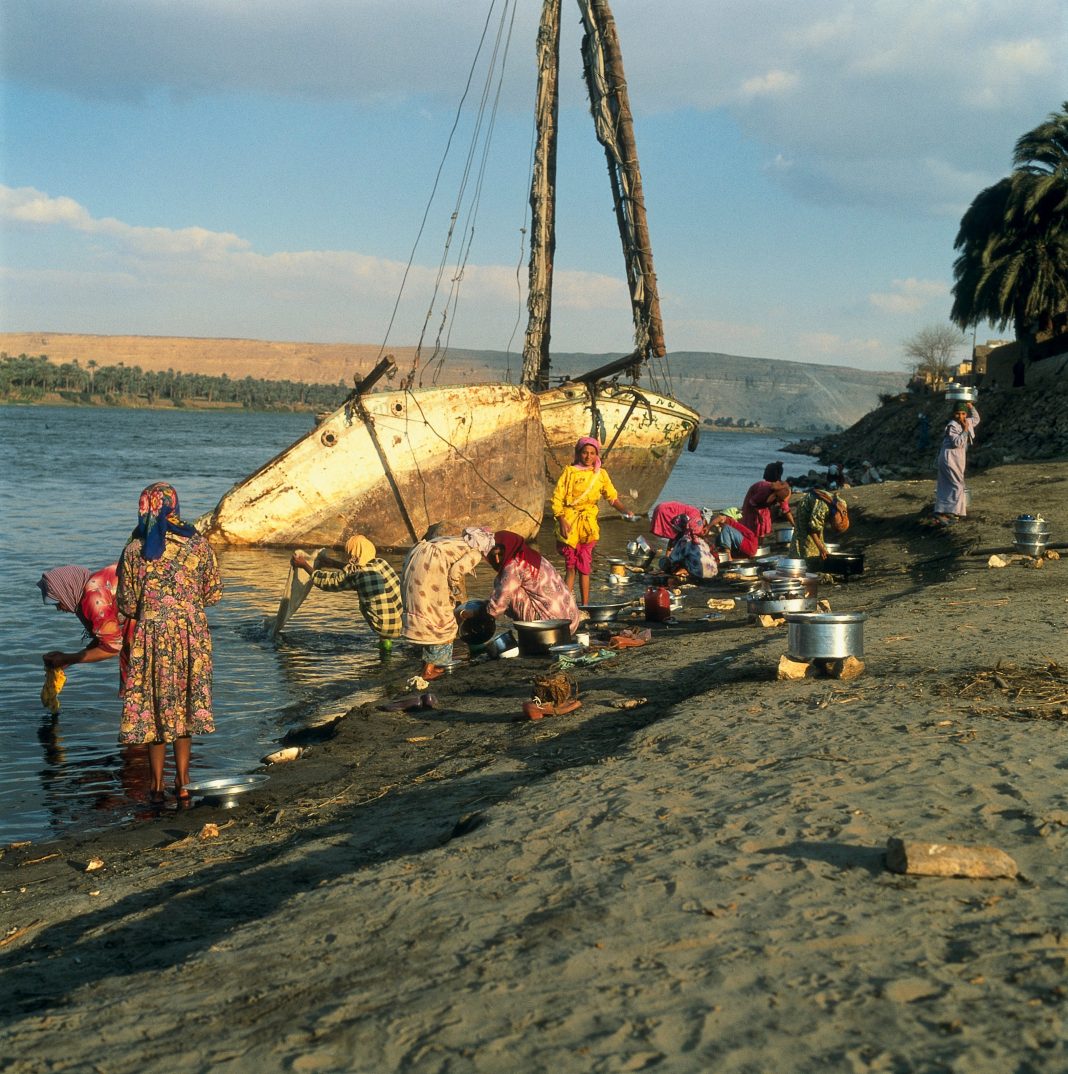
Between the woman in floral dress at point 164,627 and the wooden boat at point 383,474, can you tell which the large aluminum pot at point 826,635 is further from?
the wooden boat at point 383,474

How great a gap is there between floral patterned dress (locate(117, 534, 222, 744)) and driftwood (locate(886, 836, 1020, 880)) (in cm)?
370

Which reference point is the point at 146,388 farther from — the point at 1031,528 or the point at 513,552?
the point at 513,552

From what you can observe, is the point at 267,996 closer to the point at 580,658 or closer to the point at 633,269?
the point at 580,658

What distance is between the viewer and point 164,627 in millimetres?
5957

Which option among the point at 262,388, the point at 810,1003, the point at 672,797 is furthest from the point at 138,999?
the point at 262,388

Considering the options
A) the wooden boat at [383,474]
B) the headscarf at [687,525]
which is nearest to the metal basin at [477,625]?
the headscarf at [687,525]

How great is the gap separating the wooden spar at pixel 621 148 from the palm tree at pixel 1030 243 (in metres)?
21.6

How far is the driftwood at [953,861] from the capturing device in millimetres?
3385

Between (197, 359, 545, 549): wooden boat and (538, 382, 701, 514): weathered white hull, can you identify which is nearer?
(197, 359, 545, 549): wooden boat

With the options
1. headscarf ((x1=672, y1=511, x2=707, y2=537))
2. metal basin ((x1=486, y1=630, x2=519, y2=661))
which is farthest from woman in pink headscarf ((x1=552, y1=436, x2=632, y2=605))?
headscarf ((x1=672, y1=511, x2=707, y2=537))

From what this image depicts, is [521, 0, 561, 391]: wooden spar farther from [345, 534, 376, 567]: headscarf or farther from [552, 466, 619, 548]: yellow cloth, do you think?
[345, 534, 376, 567]: headscarf

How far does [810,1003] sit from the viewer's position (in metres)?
2.74

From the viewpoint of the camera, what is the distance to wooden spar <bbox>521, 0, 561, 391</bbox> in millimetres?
21500

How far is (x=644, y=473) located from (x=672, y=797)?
19.6 meters
